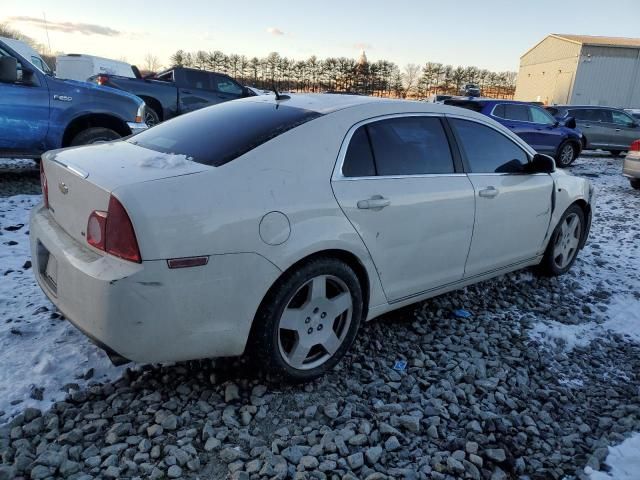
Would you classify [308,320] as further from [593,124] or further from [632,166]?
[593,124]

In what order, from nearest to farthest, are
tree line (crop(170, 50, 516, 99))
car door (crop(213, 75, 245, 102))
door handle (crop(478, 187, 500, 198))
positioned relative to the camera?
door handle (crop(478, 187, 500, 198)) < car door (crop(213, 75, 245, 102)) < tree line (crop(170, 50, 516, 99))

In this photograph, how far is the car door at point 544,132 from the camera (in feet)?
39.3

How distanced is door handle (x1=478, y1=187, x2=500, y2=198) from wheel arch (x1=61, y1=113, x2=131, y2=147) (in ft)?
17.3

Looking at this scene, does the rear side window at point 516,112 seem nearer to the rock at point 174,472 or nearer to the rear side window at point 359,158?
the rear side window at point 359,158

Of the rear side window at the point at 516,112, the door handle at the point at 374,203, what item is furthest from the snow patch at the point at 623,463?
the rear side window at the point at 516,112

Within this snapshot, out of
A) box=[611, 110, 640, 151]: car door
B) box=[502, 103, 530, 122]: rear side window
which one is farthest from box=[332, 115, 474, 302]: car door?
box=[611, 110, 640, 151]: car door

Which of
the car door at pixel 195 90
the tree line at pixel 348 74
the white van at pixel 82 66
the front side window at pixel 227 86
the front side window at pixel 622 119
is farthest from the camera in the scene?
the tree line at pixel 348 74

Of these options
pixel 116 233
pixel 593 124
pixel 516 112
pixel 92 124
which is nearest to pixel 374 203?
pixel 116 233

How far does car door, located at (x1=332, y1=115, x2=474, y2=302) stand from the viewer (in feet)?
9.05

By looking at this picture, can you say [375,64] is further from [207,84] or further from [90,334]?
[90,334]

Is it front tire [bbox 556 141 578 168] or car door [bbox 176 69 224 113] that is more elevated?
car door [bbox 176 69 224 113]

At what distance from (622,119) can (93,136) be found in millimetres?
15206

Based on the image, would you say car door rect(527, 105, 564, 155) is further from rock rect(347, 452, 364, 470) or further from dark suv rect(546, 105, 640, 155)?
rock rect(347, 452, 364, 470)

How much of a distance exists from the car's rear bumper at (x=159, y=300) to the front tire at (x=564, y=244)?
3.09 metres
